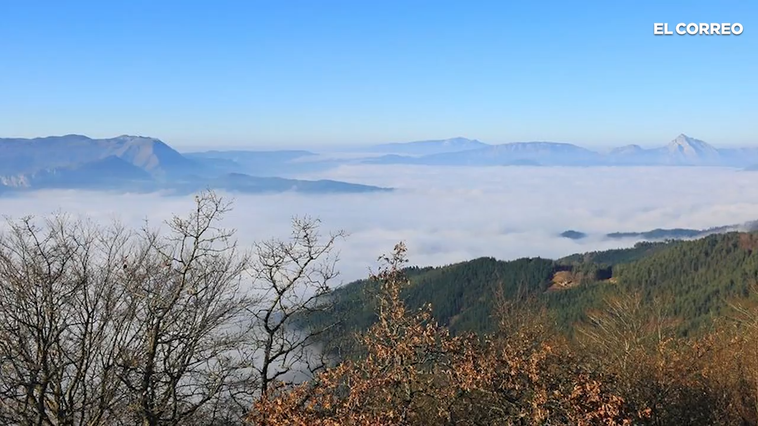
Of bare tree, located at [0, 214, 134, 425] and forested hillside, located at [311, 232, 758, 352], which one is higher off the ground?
bare tree, located at [0, 214, 134, 425]

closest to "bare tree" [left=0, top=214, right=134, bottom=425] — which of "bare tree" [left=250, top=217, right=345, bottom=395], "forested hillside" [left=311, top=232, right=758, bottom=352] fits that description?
"bare tree" [left=250, top=217, right=345, bottom=395]

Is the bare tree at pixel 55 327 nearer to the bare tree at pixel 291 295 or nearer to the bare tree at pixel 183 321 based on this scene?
the bare tree at pixel 183 321

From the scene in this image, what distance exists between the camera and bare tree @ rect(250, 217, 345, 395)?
13453mm

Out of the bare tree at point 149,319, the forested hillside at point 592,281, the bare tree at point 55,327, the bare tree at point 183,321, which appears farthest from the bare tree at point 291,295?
the forested hillside at point 592,281

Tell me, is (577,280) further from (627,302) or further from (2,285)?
(2,285)

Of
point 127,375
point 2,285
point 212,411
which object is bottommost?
point 212,411

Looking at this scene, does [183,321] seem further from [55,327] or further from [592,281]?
[592,281]

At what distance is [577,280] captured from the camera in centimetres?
13375

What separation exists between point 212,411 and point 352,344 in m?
4.06

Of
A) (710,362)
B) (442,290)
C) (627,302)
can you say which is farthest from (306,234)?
(442,290)

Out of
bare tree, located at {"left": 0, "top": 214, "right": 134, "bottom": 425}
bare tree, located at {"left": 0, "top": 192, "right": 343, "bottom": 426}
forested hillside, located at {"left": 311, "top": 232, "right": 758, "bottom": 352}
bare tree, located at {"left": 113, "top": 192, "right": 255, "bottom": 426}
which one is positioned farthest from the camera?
forested hillside, located at {"left": 311, "top": 232, "right": 758, "bottom": 352}

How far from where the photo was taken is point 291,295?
13.8 m

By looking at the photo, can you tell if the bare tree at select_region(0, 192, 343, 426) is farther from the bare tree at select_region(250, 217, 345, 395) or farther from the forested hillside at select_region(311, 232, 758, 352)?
the forested hillside at select_region(311, 232, 758, 352)

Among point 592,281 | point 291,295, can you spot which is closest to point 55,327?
point 291,295
